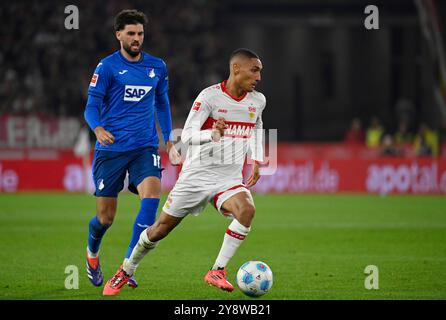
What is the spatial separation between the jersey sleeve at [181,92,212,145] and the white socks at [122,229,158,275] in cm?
95

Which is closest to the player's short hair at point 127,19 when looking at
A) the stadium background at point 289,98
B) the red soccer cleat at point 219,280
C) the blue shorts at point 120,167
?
the blue shorts at point 120,167

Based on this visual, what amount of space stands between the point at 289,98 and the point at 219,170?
26282 mm

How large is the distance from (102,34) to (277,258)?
19550mm

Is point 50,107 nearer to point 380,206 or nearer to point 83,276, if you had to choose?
point 380,206

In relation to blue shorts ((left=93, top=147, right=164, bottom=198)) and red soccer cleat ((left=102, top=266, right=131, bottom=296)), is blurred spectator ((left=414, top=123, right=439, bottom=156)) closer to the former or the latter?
blue shorts ((left=93, top=147, right=164, bottom=198))

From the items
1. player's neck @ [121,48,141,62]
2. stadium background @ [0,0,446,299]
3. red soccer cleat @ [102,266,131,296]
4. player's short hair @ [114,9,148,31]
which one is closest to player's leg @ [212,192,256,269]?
red soccer cleat @ [102,266,131,296]

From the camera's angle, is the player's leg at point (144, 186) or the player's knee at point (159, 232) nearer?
the player's knee at point (159, 232)

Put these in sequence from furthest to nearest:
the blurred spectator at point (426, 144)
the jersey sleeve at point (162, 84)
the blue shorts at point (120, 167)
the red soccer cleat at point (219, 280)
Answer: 1. the blurred spectator at point (426, 144)
2. the jersey sleeve at point (162, 84)
3. the blue shorts at point (120, 167)
4. the red soccer cleat at point (219, 280)

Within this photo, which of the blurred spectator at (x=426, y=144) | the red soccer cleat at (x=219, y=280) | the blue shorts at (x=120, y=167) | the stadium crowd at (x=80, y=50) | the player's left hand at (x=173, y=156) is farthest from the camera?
the stadium crowd at (x=80, y=50)

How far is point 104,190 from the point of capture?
8.95 m

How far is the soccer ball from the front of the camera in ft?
26.6

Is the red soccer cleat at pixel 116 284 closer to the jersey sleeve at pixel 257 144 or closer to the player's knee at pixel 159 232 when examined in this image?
the player's knee at pixel 159 232

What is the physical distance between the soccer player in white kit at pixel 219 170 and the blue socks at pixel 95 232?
64cm

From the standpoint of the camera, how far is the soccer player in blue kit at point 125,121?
28.9 feet
